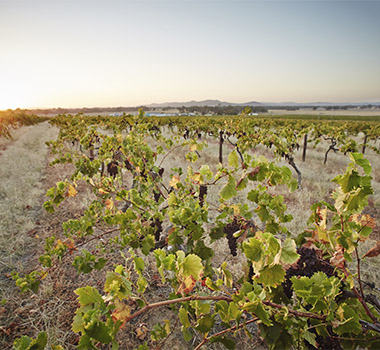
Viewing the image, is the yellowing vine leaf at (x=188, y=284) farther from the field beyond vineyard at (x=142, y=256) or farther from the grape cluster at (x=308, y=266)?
the grape cluster at (x=308, y=266)

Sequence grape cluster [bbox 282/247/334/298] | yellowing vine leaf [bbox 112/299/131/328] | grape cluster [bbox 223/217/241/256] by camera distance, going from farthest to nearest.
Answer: grape cluster [bbox 223/217/241/256], grape cluster [bbox 282/247/334/298], yellowing vine leaf [bbox 112/299/131/328]

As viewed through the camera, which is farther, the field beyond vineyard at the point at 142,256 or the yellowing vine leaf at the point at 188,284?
the field beyond vineyard at the point at 142,256

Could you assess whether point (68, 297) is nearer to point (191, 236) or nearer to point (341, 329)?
point (191, 236)

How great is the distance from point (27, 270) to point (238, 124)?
324 inches

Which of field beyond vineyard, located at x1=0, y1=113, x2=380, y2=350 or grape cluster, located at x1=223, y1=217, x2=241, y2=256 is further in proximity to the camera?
grape cluster, located at x1=223, y1=217, x2=241, y2=256

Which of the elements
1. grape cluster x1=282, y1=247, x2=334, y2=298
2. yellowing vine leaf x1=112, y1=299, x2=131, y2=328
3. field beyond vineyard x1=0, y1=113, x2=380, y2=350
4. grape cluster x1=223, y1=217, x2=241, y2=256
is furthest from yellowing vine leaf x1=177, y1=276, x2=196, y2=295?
grape cluster x1=223, y1=217, x2=241, y2=256

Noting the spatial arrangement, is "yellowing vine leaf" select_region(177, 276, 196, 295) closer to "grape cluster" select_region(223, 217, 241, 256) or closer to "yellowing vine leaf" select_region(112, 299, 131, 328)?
"yellowing vine leaf" select_region(112, 299, 131, 328)

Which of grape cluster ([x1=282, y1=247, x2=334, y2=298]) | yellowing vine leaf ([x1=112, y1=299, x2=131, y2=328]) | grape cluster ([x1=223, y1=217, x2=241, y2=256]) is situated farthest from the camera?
grape cluster ([x1=223, y1=217, x2=241, y2=256])

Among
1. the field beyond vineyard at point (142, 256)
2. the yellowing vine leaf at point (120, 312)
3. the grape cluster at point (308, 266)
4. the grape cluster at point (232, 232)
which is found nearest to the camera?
the yellowing vine leaf at point (120, 312)

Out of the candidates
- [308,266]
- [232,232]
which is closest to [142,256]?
[232,232]

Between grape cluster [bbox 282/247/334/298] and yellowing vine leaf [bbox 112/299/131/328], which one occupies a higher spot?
yellowing vine leaf [bbox 112/299/131/328]

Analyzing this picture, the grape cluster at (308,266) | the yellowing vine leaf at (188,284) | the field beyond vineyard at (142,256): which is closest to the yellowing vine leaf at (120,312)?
the field beyond vineyard at (142,256)

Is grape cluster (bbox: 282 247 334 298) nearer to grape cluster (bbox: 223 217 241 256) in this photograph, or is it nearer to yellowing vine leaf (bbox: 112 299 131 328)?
grape cluster (bbox: 223 217 241 256)

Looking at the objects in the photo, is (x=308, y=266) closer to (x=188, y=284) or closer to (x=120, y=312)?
(x=188, y=284)
